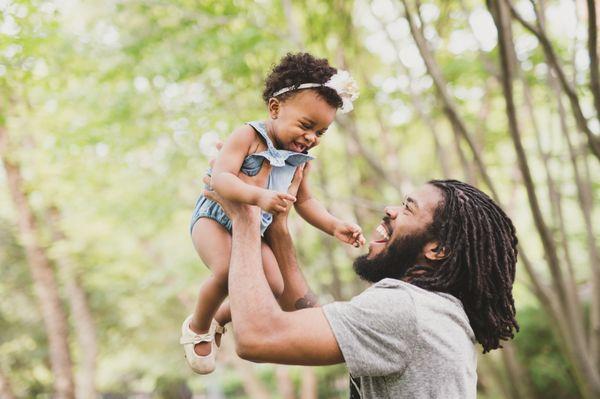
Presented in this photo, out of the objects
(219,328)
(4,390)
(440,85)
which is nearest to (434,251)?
(219,328)

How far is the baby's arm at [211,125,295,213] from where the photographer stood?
1787 mm

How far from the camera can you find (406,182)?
7.89m

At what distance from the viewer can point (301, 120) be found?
215cm

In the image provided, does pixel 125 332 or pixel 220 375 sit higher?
pixel 125 332

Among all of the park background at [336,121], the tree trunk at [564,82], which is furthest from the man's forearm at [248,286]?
the tree trunk at [564,82]

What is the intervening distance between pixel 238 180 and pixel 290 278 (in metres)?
0.52

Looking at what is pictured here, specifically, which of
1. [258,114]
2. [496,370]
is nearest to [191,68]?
[258,114]

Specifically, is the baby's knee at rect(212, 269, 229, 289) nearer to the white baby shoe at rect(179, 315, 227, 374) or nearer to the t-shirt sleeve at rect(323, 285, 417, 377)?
the white baby shoe at rect(179, 315, 227, 374)

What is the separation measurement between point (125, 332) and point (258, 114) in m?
15.0

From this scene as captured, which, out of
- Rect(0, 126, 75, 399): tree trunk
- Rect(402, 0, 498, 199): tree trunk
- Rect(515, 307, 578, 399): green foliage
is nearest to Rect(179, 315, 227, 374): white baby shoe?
Rect(402, 0, 498, 199): tree trunk

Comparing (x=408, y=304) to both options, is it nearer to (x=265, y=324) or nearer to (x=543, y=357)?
(x=265, y=324)

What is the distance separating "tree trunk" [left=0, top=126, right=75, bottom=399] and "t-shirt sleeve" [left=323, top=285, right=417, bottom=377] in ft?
40.6

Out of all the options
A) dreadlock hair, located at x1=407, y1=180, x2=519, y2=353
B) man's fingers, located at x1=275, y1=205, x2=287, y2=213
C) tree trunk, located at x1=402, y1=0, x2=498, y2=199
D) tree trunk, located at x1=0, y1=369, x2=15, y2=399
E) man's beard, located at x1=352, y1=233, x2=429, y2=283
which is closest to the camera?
man's fingers, located at x1=275, y1=205, x2=287, y2=213

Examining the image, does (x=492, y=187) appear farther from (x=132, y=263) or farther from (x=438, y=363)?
(x=132, y=263)
